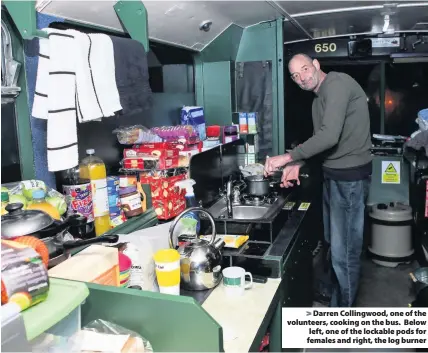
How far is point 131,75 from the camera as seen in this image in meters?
1.96

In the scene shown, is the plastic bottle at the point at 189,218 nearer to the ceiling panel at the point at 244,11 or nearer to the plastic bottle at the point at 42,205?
the plastic bottle at the point at 42,205

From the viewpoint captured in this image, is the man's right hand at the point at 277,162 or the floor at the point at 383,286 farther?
the floor at the point at 383,286

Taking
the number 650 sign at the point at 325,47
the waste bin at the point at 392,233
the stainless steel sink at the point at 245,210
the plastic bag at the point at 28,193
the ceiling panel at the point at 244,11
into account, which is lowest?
the waste bin at the point at 392,233

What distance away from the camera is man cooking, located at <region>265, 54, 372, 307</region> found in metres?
2.75

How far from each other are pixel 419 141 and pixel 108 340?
3375mm

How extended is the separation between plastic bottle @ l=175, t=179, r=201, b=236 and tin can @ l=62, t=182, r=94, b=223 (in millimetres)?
441

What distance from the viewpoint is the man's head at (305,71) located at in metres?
2.81

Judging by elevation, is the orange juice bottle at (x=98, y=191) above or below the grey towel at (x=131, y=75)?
below

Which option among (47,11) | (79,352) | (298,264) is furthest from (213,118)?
(79,352)

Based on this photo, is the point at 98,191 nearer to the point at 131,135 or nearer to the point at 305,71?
the point at 131,135

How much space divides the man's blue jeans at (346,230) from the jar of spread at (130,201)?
1.41m

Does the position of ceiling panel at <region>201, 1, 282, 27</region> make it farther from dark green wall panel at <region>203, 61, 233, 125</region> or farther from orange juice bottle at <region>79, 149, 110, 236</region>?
orange juice bottle at <region>79, 149, 110, 236</region>

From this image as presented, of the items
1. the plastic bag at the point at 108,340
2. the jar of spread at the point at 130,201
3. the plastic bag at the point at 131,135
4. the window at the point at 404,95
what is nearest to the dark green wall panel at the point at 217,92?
the plastic bag at the point at 131,135

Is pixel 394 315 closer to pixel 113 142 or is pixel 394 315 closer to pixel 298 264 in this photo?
pixel 298 264
